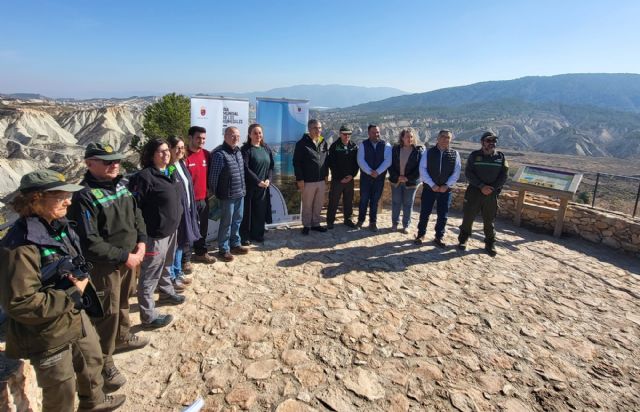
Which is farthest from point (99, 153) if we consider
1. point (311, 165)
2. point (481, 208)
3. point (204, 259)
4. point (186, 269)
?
point (481, 208)

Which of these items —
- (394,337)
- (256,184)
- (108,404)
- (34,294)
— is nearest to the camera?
(34,294)

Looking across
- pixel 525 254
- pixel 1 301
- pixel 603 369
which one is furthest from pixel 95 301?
pixel 525 254

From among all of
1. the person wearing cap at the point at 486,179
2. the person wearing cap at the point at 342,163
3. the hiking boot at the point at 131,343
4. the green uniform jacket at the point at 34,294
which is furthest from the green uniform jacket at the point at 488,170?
the green uniform jacket at the point at 34,294

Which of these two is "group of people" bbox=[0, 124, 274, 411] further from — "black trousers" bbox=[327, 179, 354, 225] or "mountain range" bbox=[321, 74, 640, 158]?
"mountain range" bbox=[321, 74, 640, 158]

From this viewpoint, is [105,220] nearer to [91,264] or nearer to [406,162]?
[91,264]

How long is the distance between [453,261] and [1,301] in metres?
5.46

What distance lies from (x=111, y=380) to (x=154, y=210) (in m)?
1.45

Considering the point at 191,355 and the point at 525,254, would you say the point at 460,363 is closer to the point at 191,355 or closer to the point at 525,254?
the point at 191,355

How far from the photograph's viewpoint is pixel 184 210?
393cm

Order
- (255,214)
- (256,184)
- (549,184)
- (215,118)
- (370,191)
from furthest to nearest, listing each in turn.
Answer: (549,184), (370,191), (255,214), (215,118), (256,184)

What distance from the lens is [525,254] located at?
243 inches

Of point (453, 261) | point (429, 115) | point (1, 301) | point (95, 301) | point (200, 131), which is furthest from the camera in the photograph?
point (429, 115)

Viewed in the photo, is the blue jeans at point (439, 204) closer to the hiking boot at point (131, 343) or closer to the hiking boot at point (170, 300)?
the hiking boot at point (170, 300)

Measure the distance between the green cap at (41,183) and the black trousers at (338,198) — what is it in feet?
16.0
